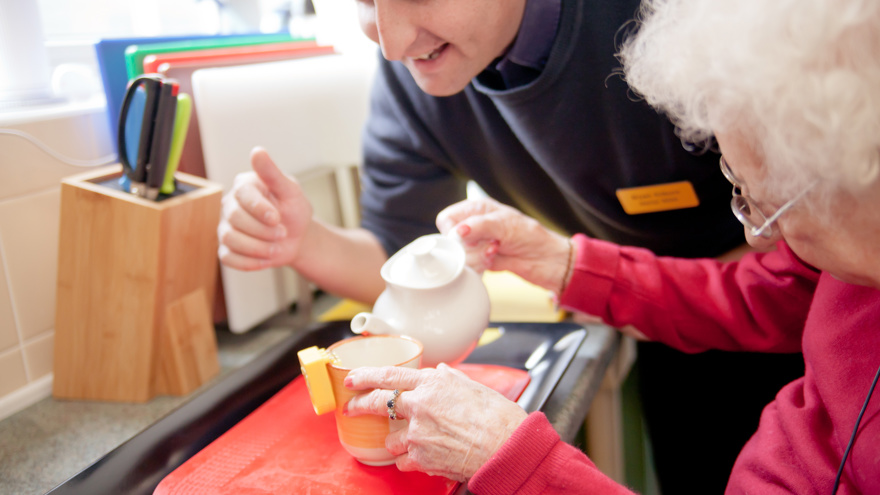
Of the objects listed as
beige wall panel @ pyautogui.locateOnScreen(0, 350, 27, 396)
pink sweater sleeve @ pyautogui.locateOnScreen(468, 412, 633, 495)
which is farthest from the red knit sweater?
beige wall panel @ pyautogui.locateOnScreen(0, 350, 27, 396)

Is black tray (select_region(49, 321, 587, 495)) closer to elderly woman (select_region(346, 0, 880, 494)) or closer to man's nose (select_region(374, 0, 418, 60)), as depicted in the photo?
elderly woman (select_region(346, 0, 880, 494))

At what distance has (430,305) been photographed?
787 millimetres

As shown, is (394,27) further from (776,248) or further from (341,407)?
(776,248)

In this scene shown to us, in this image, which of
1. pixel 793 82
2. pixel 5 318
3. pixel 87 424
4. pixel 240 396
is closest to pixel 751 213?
pixel 793 82

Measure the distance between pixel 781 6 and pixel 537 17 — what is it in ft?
1.74

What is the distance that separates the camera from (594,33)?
101 cm

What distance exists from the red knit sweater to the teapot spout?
21 centimetres

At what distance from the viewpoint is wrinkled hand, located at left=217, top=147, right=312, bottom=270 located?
0.97m

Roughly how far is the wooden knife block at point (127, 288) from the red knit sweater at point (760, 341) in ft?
1.81

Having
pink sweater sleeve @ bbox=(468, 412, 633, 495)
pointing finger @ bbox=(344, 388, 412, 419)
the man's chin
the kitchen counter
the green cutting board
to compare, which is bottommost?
the kitchen counter

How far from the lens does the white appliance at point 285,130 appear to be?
1.08m

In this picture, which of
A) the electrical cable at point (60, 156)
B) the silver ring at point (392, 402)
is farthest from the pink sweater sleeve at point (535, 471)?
the electrical cable at point (60, 156)

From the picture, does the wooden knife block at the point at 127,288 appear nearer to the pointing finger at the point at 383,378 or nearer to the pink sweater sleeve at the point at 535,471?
the pointing finger at the point at 383,378

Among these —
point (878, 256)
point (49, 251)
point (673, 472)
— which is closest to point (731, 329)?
point (878, 256)
